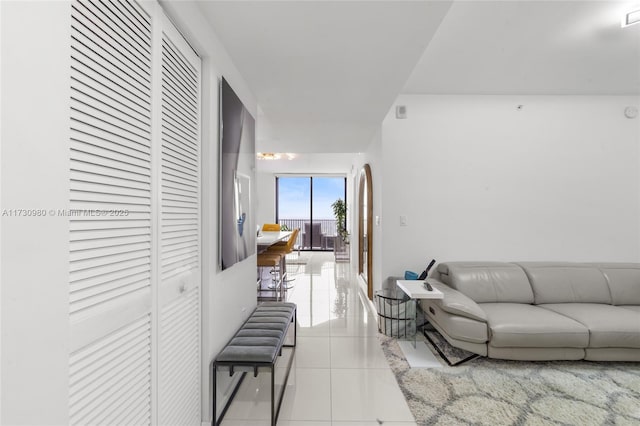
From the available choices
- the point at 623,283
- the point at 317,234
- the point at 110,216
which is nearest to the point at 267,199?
the point at 317,234

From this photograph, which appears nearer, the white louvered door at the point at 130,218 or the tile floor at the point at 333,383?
the white louvered door at the point at 130,218

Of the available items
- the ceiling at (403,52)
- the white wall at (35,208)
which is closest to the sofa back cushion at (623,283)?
the ceiling at (403,52)

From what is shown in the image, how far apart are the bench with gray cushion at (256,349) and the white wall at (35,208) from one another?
41.9 inches

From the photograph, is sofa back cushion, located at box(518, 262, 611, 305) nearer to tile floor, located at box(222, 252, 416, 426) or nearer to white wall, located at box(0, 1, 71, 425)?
tile floor, located at box(222, 252, 416, 426)

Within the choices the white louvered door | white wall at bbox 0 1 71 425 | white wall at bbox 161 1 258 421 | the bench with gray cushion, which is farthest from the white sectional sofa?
white wall at bbox 0 1 71 425

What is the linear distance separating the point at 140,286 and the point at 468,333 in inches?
98.7

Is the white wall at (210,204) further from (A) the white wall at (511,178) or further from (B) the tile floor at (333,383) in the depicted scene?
(A) the white wall at (511,178)

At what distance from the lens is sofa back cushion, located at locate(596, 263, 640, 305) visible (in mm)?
3213

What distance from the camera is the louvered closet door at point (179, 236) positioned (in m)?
1.42

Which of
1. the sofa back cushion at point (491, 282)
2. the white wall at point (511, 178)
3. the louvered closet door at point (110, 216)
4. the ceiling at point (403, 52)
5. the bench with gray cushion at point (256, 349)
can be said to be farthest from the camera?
the white wall at point (511, 178)

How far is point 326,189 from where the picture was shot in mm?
11023

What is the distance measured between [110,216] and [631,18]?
11.6 feet

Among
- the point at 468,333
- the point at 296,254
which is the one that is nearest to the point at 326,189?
the point at 296,254

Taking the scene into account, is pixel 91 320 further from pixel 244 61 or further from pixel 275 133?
pixel 275 133
